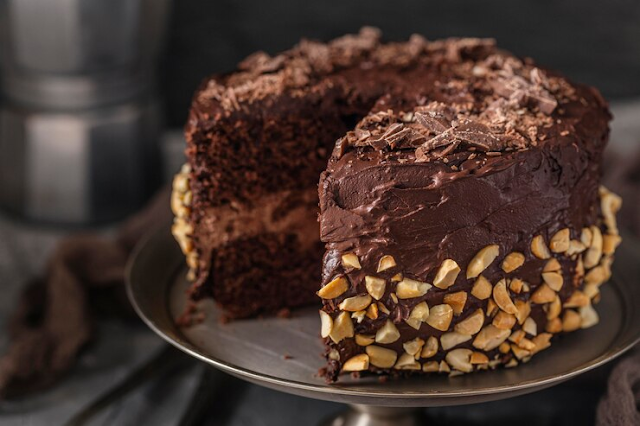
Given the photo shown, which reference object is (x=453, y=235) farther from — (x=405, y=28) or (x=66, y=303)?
(x=405, y=28)

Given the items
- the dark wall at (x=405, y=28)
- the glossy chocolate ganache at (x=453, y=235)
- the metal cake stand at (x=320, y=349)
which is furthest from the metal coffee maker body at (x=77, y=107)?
the glossy chocolate ganache at (x=453, y=235)

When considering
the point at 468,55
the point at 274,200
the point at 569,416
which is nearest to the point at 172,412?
the point at 274,200

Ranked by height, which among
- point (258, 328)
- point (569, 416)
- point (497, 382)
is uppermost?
point (497, 382)

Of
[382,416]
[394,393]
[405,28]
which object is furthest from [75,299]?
[405,28]

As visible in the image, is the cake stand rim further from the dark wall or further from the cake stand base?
the dark wall

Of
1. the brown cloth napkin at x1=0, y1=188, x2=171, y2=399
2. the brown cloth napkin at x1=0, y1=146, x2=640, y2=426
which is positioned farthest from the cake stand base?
the brown cloth napkin at x1=0, y1=188, x2=171, y2=399

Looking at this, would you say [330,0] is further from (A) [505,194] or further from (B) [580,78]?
(A) [505,194]

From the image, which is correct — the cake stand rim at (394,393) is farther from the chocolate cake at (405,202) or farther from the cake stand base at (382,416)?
the cake stand base at (382,416)
